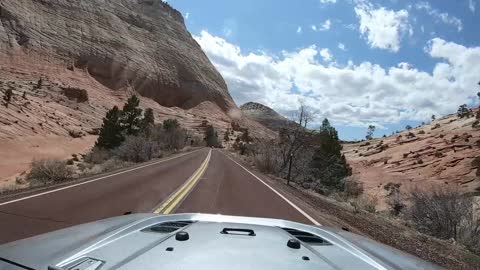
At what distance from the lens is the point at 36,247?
2869 mm

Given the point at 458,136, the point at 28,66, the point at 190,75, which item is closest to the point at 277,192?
the point at 458,136

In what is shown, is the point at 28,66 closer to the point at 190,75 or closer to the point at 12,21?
the point at 12,21

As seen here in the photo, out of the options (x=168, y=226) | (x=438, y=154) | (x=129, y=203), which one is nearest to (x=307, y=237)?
(x=168, y=226)

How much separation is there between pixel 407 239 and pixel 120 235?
940cm

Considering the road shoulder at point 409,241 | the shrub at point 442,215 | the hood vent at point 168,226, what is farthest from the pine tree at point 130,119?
the hood vent at point 168,226

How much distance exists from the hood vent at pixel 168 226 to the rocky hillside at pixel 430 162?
3321 centimetres

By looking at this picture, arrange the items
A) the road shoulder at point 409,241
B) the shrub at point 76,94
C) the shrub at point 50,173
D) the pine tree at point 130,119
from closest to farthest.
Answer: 1. the road shoulder at point 409,241
2. the shrub at point 50,173
3. the pine tree at point 130,119
4. the shrub at point 76,94

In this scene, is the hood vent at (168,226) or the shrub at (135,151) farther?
the shrub at (135,151)

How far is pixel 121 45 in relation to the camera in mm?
102688

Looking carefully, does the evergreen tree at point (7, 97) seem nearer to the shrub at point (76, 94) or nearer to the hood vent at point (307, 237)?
the shrub at point (76, 94)

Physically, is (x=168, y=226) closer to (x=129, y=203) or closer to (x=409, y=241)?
(x=409, y=241)

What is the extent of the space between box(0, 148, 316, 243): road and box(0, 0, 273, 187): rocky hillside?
18853mm

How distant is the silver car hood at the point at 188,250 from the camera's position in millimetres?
2582

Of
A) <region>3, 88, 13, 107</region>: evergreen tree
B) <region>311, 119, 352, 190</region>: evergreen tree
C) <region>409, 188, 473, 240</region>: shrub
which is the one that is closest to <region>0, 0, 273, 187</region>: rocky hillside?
<region>3, 88, 13, 107</region>: evergreen tree
